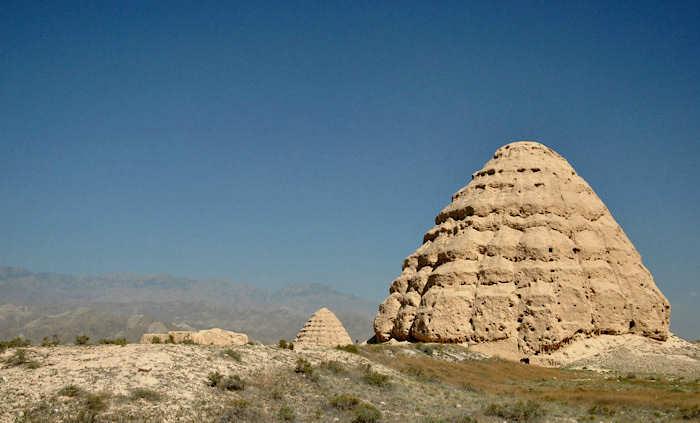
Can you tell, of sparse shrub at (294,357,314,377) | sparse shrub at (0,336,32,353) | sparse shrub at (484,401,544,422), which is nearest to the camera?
sparse shrub at (484,401,544,422)

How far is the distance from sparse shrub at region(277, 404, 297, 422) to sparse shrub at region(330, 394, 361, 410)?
1290 millimetres

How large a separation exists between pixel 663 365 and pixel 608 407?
11947mm

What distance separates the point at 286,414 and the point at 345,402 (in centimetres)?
184

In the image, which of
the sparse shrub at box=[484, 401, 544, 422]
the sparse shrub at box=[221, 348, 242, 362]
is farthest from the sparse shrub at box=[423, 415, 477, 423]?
the sparse shrub at box=[221, 348, 242, 362]

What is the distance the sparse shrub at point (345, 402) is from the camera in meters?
16.2

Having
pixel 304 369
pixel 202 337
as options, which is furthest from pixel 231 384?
pixel 202 337

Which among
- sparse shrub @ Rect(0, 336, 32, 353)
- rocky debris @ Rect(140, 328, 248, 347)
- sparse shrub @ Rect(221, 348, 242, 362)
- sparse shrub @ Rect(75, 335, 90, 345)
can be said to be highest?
rocky debris @ Rect(140, 328, 248, 347)

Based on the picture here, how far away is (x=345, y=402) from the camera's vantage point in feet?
53.6

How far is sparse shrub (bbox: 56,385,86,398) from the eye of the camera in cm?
1425

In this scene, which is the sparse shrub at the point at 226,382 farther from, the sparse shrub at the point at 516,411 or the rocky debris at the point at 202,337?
the rocky debris at the point at 202,337

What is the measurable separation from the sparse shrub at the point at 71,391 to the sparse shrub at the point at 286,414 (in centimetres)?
451

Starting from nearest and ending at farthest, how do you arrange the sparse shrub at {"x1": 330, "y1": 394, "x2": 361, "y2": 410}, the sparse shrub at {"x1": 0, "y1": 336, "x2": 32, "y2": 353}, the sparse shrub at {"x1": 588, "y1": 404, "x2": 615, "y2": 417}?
the sparse shrub at {"x1": 330, "y1": 394, "x2": 361, "y2": 410}
the sparse shrub at {"x1": 0, "y1": 336, "x2": 32, "y2": 353}
the sparse shrub at {"x1": 588, "y1": 404, "x2": 615, "y2": 417}

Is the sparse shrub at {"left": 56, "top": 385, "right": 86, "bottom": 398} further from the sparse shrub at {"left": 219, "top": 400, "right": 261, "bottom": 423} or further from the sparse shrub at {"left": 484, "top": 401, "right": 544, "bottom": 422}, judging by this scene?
the sparse shrub at {"left": 484, "top": 401, "right": 544, "bottom": 422}

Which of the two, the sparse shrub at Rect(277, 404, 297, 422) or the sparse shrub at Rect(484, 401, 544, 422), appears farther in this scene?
the sparse shrub at Rect(484, 401, 544, 422)
